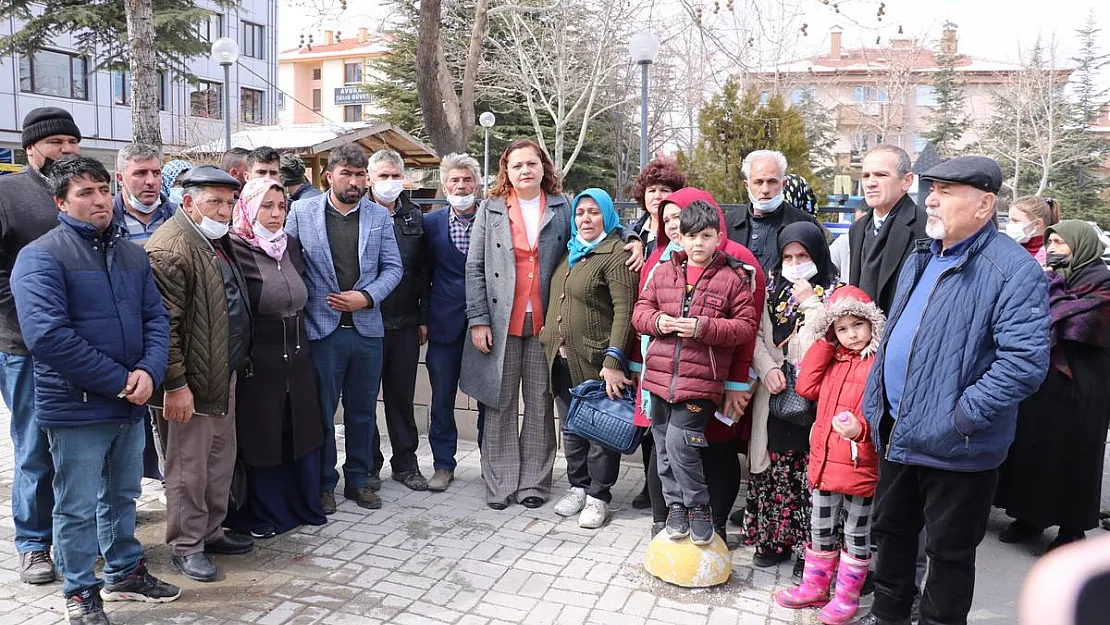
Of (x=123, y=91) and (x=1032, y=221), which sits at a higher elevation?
(x=123, y=91)

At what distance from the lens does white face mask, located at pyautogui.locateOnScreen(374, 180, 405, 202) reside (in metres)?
5.45

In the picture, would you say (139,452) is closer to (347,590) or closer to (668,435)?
(347,590)

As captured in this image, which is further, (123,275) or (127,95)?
(127,95)

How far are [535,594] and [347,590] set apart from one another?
903 mm

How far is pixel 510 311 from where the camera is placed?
535cm

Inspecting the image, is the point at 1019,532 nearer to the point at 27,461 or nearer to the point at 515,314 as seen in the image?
the point at 515,314

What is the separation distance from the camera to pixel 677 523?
430cm

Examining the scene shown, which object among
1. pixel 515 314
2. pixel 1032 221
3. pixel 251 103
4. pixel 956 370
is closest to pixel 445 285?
pixel 515 314

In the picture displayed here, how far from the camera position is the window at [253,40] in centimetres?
3930

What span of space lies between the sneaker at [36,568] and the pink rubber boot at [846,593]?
3.61 meters

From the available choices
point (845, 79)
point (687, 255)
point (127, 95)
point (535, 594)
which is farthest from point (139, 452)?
point (845, 79)

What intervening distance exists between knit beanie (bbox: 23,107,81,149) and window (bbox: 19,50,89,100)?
2804 cm

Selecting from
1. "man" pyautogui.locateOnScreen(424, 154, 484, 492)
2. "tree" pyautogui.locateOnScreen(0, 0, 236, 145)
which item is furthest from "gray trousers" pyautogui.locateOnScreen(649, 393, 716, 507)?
"tree" pyautogui.locateOnScreen(0, 0, 236, 145)

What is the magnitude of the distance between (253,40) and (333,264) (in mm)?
38860
